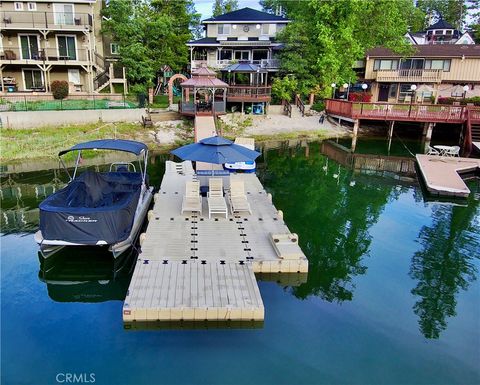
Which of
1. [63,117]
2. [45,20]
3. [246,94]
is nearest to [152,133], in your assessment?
[63,117]

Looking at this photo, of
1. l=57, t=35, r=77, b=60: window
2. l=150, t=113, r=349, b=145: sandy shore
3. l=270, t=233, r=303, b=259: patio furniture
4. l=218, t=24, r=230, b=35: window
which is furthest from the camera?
l=218, t=24, r=230, b=35: window

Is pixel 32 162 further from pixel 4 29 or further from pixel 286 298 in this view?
pixel 286 298

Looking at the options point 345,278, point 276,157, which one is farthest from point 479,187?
point 345,278

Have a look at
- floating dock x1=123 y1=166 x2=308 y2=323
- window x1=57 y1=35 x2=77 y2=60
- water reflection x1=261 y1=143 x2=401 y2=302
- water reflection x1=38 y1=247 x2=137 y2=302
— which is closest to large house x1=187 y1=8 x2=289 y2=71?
window x1=57 y1=35 x2=77 y2=60

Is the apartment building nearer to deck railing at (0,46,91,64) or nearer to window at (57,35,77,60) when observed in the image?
deck railing at (0,46,91,64)

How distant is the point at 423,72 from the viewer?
4066cm

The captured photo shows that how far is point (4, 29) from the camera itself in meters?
32.8

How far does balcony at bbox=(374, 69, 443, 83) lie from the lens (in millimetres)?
40156

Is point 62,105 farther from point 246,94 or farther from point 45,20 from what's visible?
point 246,94

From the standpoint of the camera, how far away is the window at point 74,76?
3631 centimetres

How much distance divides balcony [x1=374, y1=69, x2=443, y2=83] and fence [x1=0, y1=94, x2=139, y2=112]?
25525 millimetres

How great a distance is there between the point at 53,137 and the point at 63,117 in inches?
108

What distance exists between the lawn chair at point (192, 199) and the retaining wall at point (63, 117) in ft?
57.6

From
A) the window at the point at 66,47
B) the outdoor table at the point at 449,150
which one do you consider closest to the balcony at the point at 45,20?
the window at the point at 66,47
